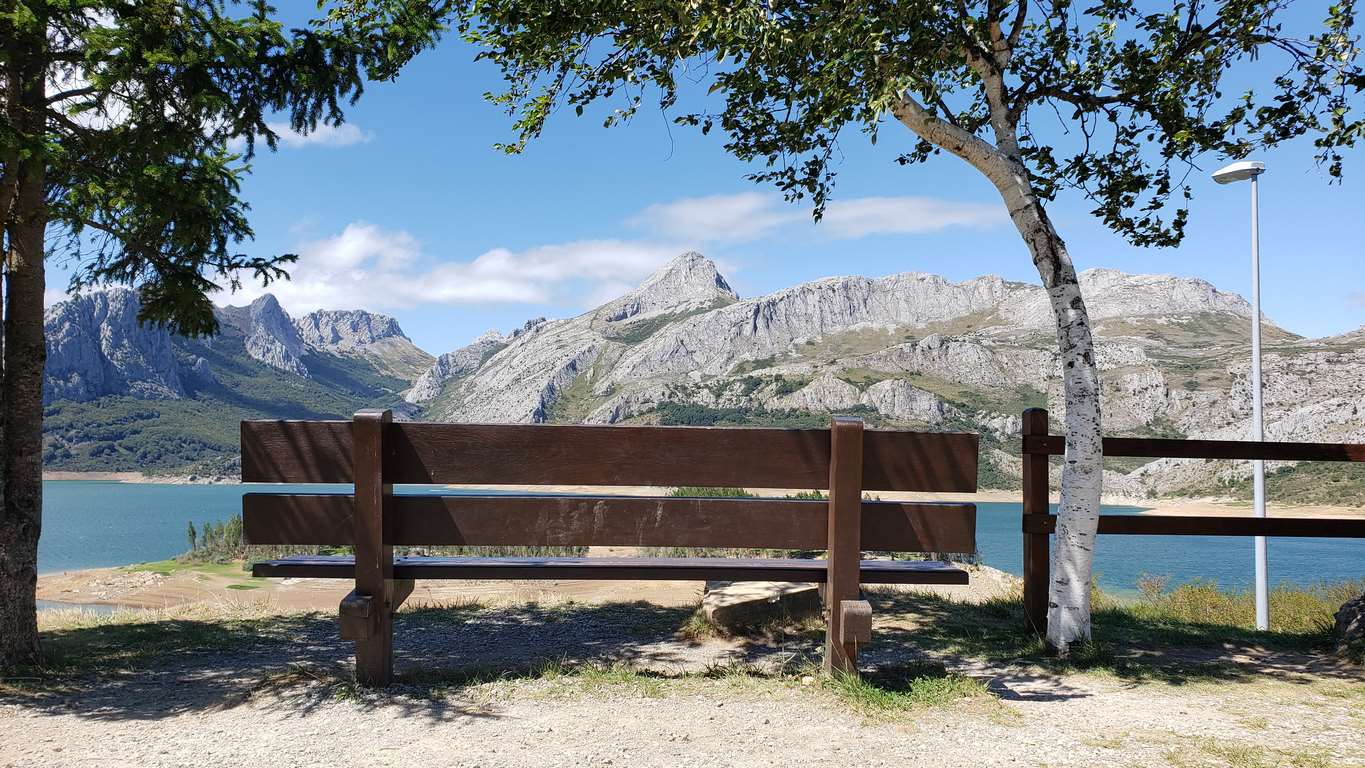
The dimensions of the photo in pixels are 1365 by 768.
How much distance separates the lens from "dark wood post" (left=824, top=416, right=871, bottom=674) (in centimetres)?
389

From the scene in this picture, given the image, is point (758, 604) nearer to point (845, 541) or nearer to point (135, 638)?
point (845, 541)

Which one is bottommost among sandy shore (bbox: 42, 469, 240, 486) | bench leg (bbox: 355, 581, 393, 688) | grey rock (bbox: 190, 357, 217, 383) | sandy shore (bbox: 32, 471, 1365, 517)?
sandy shore (bbox: 42, 469, 240, 486)

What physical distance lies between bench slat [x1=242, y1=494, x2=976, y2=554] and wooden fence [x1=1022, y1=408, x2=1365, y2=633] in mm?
1731

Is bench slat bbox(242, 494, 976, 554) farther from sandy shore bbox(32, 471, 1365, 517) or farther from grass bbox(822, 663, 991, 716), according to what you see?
grass bbox(822, 663, 991, 716)

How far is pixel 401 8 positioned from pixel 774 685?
672 centimetres

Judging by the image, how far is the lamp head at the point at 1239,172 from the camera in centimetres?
1015

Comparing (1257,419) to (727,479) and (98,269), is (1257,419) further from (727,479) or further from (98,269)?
(98,269)

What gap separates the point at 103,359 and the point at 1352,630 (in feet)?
616

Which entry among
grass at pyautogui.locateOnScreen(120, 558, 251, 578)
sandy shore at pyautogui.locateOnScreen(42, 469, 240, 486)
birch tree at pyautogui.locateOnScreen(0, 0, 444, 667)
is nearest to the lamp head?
birch tree at pyautogui.locateOnScreen(0, 0, 444, 667)

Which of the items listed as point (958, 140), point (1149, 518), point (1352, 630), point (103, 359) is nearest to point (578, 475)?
point (958, 140)

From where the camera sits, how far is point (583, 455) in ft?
12.9

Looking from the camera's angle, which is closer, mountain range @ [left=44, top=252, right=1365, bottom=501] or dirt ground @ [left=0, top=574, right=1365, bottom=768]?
dirt ground @ [left=0, top=574, right=1365, bottom=768]

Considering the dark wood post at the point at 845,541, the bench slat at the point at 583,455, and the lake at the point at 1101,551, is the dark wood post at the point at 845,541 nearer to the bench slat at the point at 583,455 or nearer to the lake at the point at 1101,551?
the bench slat at the point at 583,455

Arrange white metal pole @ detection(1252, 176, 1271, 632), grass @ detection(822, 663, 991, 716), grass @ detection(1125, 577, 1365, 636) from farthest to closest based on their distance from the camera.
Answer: white metal pole @ detection(1252, 176, 1271, 632)
grass @ detection(1125, 577, 1365, 636)
grass @ detection(822, 663, 991, 716)
